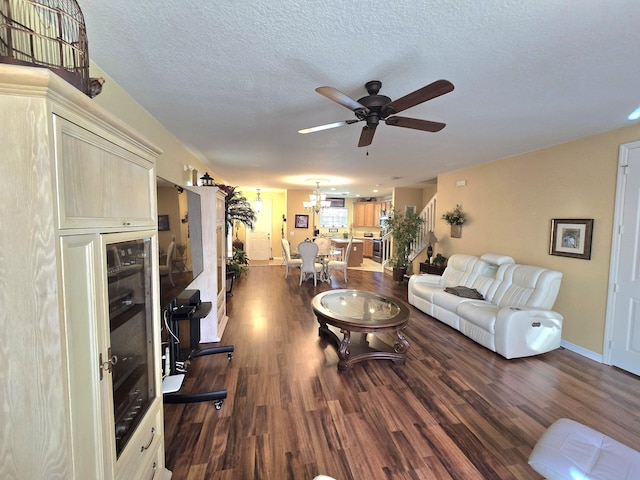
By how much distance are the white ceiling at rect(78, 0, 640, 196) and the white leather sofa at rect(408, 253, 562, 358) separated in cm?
182

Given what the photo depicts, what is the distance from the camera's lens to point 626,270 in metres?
2.95

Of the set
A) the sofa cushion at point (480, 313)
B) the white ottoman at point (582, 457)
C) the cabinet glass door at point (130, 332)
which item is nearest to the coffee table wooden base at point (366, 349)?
the sofa cushion at point (480, 313)

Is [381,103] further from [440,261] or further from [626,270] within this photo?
[440,261]

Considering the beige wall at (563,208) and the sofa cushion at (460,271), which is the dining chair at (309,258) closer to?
the sofa cushion at (460,271)

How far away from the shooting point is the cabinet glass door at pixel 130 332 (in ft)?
3.75

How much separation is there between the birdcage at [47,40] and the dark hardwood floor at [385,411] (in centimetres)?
208

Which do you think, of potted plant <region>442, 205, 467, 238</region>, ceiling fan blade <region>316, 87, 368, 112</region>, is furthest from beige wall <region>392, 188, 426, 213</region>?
ceiling fan blade <region>316, 87, 368, 112</region>

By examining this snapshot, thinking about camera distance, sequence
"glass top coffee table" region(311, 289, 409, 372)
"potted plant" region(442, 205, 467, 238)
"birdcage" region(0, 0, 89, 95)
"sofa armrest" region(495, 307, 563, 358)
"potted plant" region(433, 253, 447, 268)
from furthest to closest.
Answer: "potted plant" region(433, 253, 447, 268), "potted plant" region(442, 205, 467, 238), "sofa armrest" region(495, 307, 563, 358), "glass top coffee table" region(311, 289, 409, 372), "birdcage" region(0, 0, 89, 95)

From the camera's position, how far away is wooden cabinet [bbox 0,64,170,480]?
71cm

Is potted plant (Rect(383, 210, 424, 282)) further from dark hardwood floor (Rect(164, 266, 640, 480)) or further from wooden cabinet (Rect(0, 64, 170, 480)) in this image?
wooden cabinet (Rect(0, 64, 170, 480))

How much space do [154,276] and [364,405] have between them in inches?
74.6

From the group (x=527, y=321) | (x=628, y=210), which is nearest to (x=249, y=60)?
(x=527, y=321)

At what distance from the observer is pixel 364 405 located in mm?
2273

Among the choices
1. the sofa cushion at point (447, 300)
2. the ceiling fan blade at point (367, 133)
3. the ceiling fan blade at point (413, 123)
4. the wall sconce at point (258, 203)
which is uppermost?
the ceiling fan blade at point (413, 123)
